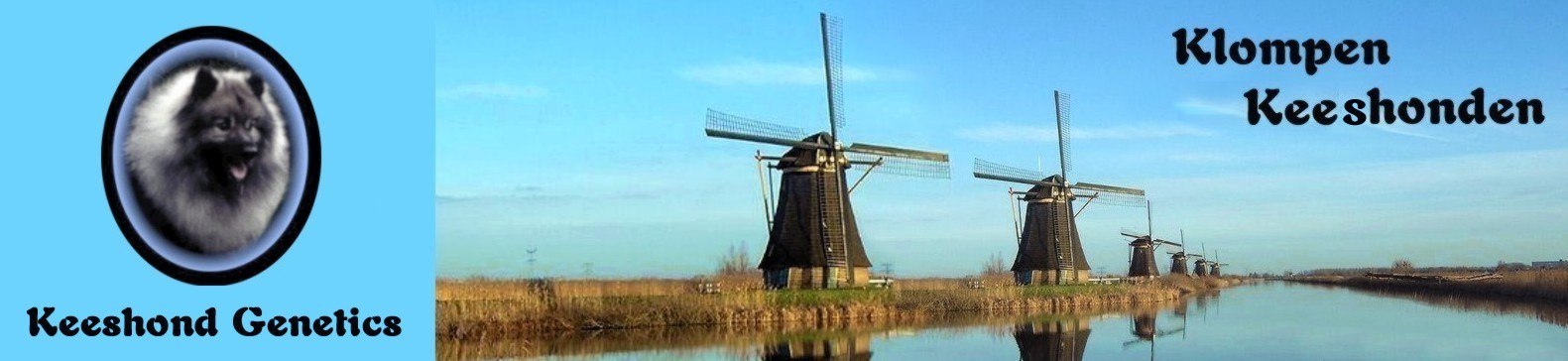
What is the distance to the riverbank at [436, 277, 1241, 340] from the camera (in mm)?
16047

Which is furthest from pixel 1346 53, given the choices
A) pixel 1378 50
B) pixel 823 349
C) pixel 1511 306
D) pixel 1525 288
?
pixel 1525 288

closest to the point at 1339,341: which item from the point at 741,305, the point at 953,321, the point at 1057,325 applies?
the point at 1057,325

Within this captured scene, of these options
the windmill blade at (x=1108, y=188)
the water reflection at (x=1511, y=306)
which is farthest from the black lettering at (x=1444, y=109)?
the windmill blade at (x=1108, y=188)

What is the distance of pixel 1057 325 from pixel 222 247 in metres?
16.8

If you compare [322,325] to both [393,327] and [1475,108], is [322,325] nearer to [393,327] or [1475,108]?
[393,327]

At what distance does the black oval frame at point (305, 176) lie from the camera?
538cm

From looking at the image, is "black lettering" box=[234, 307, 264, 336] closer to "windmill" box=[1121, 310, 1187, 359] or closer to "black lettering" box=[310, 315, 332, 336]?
"black lettering" box=[310, 315, 332, 336]

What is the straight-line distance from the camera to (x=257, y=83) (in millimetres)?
5562

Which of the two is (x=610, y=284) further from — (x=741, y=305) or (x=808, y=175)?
(x=808, y=175)

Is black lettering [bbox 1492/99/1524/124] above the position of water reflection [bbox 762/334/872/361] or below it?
above

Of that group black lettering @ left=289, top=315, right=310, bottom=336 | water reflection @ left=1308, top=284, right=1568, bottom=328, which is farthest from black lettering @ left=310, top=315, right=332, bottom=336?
water reflection @ left=1308, top=284, right=1568, bottom=328

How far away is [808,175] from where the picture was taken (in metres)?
23.2

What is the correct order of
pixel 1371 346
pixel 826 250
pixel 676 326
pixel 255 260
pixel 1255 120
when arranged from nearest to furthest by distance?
pixel 255 260
pixel 1255 120
pixel 1371 346
pixel 676 326
pixel 826 250

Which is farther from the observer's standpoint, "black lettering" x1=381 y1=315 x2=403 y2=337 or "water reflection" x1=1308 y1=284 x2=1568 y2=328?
"water reflection" x1=1308 y1=284 x2=1568 y2=328
